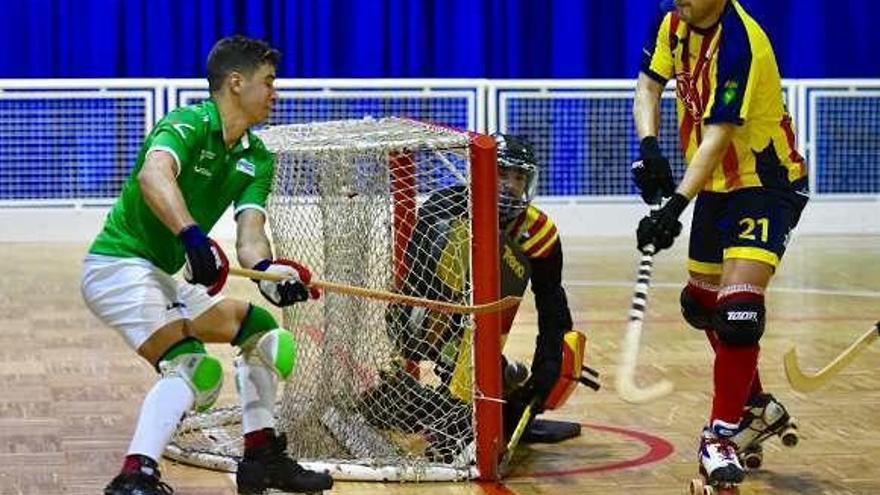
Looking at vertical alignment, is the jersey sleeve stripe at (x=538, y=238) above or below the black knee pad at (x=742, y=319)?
above

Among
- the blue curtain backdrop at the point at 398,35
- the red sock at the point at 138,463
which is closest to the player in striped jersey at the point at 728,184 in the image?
the red sock at the point at 138,463

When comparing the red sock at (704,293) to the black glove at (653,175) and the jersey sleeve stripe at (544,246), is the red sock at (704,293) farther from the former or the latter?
the jersey sleeve stripe at (544,246)

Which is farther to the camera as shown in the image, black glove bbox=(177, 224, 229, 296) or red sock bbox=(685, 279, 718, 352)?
red sock bbox=(685, 279, 718, 352)

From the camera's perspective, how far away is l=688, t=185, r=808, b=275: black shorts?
5410 millimetres

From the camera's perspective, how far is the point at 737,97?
5352mm

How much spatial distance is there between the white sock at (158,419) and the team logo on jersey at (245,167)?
2.15 ft

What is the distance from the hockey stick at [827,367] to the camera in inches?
230

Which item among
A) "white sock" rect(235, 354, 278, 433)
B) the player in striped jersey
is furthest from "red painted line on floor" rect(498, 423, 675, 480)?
"white sock" rect(235, 354, 278, 433)

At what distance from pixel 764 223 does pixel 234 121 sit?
→ 1.57m

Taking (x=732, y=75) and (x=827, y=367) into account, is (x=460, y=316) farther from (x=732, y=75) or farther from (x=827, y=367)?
(x=827, y=367)

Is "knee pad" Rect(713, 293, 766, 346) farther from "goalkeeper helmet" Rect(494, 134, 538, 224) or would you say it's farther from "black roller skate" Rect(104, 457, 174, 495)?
"black roller skate" Rect(104, 457, 174, 495)

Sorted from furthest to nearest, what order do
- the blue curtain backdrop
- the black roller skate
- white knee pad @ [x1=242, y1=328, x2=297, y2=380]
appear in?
the blue curtain backdrop, white knee pad @ [x1=242, y1=328, x2=297, y2=380], the black roller skate

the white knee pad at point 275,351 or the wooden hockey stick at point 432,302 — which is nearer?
the white knee pad at point 275,351

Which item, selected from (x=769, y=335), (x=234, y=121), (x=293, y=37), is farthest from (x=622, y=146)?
(x=234, y=121)
